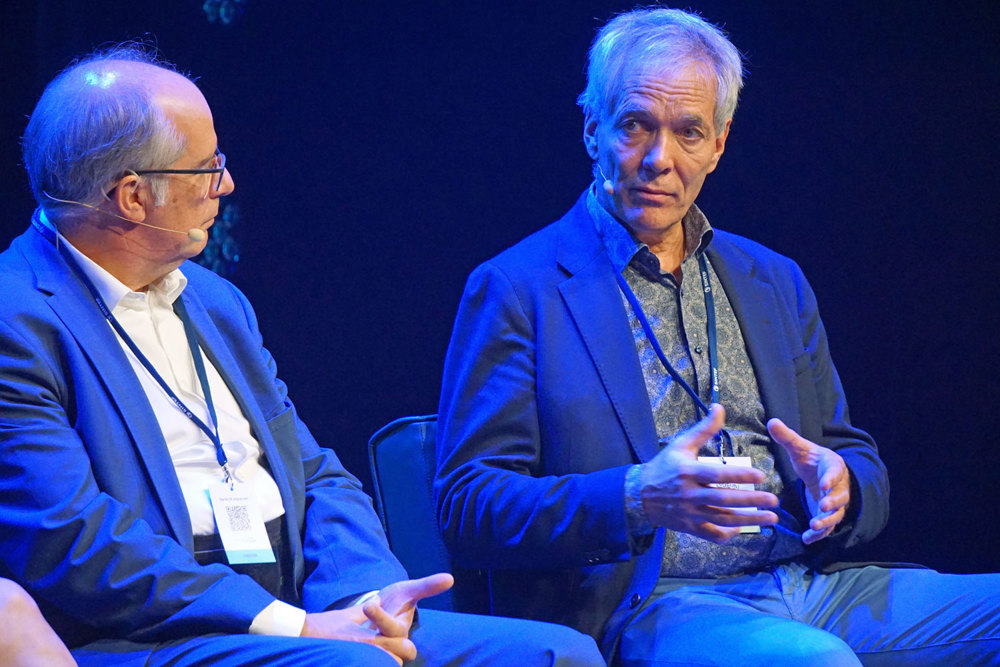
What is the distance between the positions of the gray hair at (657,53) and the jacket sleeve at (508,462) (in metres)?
0.51

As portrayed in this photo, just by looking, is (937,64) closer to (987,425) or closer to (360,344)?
(987,425)

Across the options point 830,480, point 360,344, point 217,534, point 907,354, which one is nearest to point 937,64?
point 907,354

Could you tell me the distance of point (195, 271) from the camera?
2.26 metres

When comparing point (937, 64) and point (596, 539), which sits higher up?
point (937, 64)

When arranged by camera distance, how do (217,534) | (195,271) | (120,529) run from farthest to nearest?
(195,271)
(217,534)
(120,529)

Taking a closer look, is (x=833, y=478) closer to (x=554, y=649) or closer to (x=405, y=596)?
(x=554, y=649)

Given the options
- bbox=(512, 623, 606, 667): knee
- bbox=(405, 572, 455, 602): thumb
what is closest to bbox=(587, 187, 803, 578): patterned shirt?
bbox=(512, 623, 606, 667): knee

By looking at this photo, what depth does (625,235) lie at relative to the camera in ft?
7.97

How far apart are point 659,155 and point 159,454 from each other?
125 cm

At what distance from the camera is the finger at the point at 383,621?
5.73 feet

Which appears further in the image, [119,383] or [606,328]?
Result: [606,328]

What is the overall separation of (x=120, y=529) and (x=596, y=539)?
86 cm

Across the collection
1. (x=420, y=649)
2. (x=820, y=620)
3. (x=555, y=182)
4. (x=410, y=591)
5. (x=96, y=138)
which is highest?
(x=96, y=138)

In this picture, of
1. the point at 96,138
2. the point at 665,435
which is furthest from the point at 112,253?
the point at 665,435
